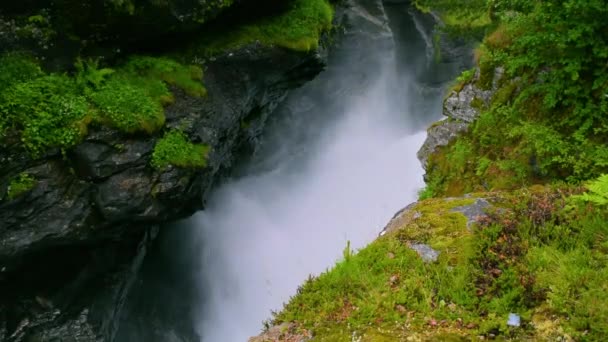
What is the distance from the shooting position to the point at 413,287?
413 cm

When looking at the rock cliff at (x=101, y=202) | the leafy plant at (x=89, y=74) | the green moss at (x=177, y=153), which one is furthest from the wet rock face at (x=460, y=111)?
the leafy plant at (x=89, y=74)

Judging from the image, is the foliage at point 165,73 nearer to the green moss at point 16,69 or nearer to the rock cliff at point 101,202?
the rock cliff at point 101,202

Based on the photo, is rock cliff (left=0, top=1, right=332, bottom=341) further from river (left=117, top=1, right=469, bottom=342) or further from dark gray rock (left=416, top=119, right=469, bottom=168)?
dark gray rock (left=416, top=119, right=469, bottom=168)

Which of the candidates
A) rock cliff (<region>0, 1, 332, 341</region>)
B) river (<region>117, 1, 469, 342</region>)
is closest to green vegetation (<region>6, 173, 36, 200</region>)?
rock cliff (<region>0, 1, 332, 341</region>)

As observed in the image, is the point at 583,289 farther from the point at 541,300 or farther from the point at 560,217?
the point at 560,217

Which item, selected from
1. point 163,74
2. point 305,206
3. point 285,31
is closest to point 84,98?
point 163,74

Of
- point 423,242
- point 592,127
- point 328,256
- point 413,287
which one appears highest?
point 328,256

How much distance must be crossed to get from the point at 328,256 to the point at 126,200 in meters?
9.11

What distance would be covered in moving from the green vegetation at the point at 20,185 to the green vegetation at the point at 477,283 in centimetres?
647

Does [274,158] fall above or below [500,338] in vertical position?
above

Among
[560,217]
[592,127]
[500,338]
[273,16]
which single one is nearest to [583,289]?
[500,338]

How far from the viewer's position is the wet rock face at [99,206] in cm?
869

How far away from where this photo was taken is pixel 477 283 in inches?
162

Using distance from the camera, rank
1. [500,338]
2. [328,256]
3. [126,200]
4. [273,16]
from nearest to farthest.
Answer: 1. [500,338]
2. [126,200]
3. [273,16]
4. [328,256]
